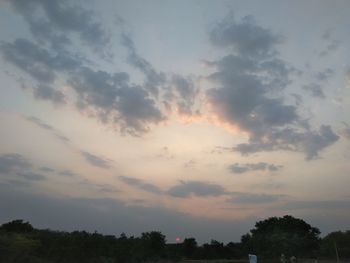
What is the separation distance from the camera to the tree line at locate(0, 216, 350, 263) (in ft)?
182

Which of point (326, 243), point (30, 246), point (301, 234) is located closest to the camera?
point (30, 246)

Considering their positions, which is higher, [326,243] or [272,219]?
[272,219]

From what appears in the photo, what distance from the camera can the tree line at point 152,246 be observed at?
55.6 m

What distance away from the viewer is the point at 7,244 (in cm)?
4866

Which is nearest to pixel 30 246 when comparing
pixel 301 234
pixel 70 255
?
pixel 70 255

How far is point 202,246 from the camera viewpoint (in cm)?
12169

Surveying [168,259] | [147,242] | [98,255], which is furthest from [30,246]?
[168,259]

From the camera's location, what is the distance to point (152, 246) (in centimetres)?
9625

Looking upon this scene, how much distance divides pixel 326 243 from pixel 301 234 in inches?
668

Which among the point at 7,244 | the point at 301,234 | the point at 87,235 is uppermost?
the point at 301,234

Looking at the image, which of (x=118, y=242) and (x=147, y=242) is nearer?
(x=118, y=242)

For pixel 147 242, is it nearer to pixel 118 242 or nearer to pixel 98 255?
pixel 118 242

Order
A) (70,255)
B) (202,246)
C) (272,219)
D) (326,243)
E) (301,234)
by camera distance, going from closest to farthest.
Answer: (70,255) → (326,243) → (301,234) → (272,219) → (202,246)

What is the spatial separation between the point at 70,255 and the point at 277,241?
49.8 meters
